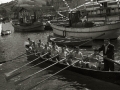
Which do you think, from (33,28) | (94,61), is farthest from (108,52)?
(33,28)

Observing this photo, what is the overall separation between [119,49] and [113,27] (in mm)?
6589

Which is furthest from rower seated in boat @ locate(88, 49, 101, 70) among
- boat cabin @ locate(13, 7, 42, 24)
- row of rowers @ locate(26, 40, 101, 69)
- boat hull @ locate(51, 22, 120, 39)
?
boat cabin @ locate(13, 7, 42, 24)

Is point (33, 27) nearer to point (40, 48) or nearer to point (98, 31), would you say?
point (98, 31)

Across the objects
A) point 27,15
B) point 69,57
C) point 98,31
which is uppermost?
point 27,15

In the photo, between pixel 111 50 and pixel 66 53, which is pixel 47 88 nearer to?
pixel 66 53

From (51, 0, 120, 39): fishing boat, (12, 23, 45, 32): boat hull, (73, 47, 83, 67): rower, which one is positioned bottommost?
(12, 23, 45, 32): boat hull

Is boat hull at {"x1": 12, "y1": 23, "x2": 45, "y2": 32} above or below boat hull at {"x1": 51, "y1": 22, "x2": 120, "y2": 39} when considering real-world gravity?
below

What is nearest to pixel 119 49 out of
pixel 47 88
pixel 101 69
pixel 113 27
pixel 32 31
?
pixel 113 27

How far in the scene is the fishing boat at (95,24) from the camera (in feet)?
119

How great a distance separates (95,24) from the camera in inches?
1655

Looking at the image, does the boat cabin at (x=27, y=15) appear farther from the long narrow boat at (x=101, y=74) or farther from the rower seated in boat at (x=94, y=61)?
the rower seated in boat at (x=94, y=61)

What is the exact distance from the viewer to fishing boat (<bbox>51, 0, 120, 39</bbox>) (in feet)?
119

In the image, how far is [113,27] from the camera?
118 feet

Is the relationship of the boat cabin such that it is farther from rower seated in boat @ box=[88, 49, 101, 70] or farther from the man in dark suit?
the man in dark suit
